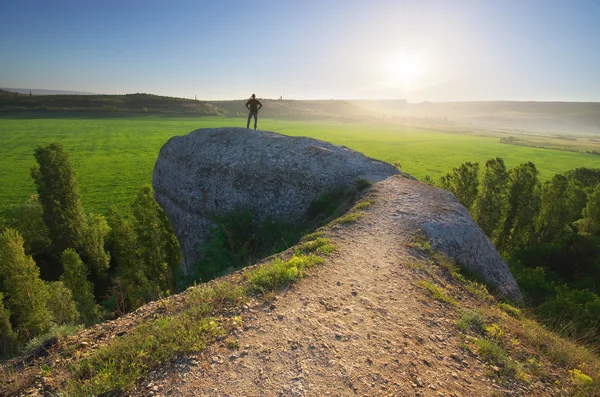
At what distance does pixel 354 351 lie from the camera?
6742 mm

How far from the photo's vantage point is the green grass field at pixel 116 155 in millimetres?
72519

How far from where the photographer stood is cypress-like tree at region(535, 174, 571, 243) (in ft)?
115

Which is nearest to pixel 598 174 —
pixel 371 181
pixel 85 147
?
pixel 371 181

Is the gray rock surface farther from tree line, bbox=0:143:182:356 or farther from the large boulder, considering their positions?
tree line, bbox=0:143:182:356

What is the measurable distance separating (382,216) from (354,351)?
350 inches

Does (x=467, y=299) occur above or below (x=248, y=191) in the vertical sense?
below

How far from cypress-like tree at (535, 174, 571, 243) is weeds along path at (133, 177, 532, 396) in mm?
35184

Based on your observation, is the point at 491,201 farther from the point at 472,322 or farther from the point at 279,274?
the point at 279,274

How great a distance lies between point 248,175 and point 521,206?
34.7 m

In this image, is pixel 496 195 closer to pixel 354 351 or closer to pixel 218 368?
pixel 354 351

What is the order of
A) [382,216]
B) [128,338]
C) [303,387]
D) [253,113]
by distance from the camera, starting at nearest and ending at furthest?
[303,387] < [128,338] < [382,216] < [253,113]

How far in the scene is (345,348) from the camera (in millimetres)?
6789

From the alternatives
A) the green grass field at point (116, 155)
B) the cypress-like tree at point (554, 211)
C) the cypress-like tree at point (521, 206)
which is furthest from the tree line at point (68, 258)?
the cypress-like tree at point (554, 211)

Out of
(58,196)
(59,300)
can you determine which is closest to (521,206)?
(59,300)
